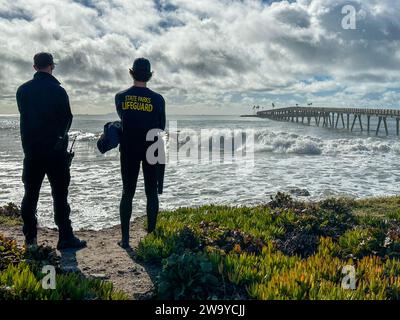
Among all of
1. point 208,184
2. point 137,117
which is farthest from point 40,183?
point 208,184

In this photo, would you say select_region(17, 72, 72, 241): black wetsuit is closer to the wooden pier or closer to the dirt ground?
the dirt ground

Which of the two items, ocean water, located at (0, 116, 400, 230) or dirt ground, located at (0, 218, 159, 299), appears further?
ocean water, located at (0, 116, 400, 230)

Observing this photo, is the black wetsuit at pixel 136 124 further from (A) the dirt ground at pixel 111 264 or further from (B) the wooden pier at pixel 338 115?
(B) the wooden pier at pixel 338 115

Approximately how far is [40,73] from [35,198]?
6.13 ft

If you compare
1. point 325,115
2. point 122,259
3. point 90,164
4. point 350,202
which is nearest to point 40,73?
point 122,259

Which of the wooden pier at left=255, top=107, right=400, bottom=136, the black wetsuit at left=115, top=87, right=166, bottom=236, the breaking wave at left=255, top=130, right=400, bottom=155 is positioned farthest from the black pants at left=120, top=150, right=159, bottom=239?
the wooden pier at left=255, top=107, right=400, bottom=136

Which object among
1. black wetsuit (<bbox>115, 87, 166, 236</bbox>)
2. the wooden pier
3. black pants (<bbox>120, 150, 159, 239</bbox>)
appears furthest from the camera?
the wooden pier

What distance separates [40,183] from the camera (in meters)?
5.54

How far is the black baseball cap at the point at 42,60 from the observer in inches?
211

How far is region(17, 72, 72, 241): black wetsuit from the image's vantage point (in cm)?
531

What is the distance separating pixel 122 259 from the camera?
564 centimetres

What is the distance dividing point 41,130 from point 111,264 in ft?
7.22

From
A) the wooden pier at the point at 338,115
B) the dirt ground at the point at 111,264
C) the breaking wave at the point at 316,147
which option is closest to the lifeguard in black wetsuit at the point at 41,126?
the dirt ground at the point at 111,264
